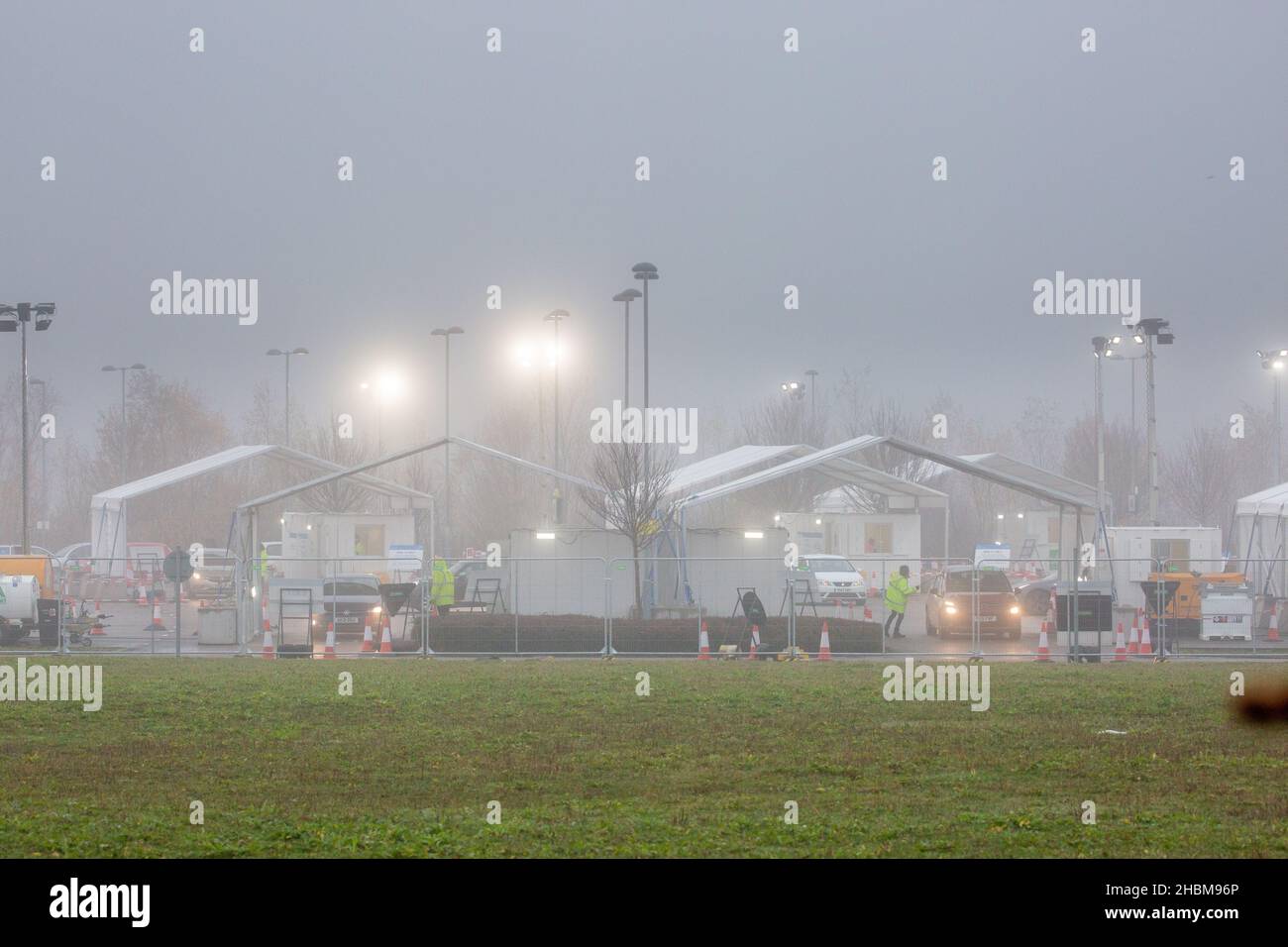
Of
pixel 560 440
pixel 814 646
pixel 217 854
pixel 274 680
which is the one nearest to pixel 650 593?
pixel 814 646

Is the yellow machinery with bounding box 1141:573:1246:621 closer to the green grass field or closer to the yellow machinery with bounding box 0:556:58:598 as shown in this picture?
the green grass field

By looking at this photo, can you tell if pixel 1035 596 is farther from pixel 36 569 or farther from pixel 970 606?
pixel 36 569

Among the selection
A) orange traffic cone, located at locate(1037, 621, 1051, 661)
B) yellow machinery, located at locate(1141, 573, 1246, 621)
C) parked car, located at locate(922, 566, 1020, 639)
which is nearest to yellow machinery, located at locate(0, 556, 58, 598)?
parked car, located at locate(922, 566, 1020, 639)

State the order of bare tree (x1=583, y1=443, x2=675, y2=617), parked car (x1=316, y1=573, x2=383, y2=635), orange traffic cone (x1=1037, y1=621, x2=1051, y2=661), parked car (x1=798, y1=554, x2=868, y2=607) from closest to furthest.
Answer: orange traffic cone (x1=1037, y1=621, x2=1051, y2=661) < parked car (x1=316, y1=573, x2=383, y2=635) < bare tree (x1=583, y1=443, x2=675, y2=617) < parked car (x1=798, y1=554, x2=868, y2=607)

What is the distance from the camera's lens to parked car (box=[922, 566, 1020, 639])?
99.5 ft

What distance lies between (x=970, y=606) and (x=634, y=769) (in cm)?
1899

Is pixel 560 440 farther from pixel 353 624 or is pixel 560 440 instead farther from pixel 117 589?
pixel 353 624

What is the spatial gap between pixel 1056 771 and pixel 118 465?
295 feet

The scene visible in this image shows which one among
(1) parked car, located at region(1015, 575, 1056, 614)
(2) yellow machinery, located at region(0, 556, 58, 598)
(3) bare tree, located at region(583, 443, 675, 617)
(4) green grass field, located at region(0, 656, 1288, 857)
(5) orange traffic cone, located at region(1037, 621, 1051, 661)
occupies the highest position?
(3) bare tree, located at region(583, 443, 675, 617)

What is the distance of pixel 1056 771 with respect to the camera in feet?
43.5

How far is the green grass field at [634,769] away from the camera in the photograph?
1000cm

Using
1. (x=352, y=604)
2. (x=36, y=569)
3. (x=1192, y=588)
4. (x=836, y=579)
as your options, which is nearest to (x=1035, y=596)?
(x=1192, y=588)

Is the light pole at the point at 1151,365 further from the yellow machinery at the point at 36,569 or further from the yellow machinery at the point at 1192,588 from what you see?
the yellow machinery at the point at 36,569

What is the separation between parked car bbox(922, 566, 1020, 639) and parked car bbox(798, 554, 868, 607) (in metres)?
10.3
